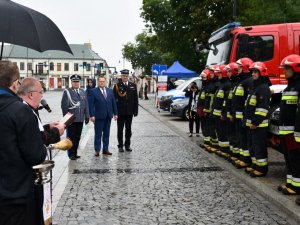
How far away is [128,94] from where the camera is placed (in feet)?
39.5

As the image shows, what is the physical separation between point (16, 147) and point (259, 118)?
5.55 m

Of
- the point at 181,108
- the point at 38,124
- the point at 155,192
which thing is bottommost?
the point at 155,192

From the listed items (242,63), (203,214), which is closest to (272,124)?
(242,63)

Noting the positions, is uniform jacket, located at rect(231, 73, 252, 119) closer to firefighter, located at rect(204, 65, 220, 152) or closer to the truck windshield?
firefighter, located at rect(204, 65, 220, 152)

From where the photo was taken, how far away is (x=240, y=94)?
9.20m

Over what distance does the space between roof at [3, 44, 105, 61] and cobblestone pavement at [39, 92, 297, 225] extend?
116604 millimetres

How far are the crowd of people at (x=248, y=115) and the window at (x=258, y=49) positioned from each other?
1234mm

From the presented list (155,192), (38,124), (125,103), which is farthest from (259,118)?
(38,124)

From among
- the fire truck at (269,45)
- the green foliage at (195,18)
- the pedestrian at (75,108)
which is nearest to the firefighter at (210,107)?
the fire truck at (269,45)

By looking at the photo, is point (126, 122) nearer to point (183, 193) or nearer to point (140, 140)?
point (140, 140)

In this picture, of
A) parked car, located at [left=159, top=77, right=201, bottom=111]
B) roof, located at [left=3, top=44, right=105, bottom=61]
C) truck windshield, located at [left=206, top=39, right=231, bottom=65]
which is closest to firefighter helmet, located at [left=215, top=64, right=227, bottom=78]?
truck windshield, located at [left=206, top=39, right=231, bottom=65]

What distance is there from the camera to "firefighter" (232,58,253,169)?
908 centimetres

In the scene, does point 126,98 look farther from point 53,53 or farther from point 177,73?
point 53,53

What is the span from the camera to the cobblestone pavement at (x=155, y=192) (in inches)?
238
